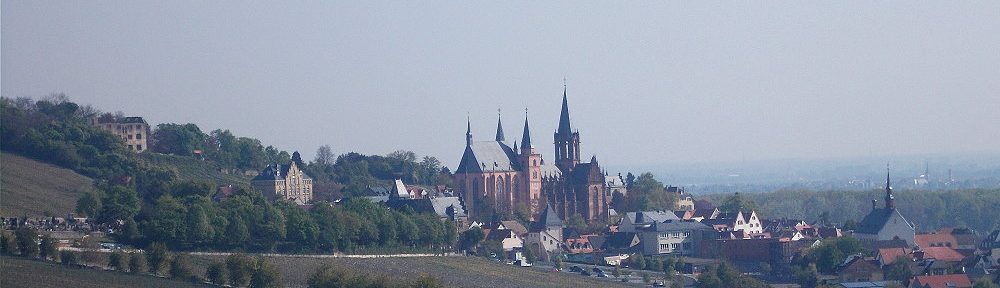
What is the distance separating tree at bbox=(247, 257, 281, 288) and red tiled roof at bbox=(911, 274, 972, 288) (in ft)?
78.2

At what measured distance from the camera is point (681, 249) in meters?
98.9

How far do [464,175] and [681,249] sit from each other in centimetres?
2024

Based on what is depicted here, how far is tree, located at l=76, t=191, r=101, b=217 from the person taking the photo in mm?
79688

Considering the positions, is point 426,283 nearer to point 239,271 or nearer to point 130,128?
point 239,271

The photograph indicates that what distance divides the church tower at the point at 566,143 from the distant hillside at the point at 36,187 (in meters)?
33.6

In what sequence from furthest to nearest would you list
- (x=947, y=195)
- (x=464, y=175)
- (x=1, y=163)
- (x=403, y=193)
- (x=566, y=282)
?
1. (x=947, y=195)
2. (x=464, y=175)
3. (x=403, y=193)
4. (x=1, y=163)
5. (x=566, y=282)

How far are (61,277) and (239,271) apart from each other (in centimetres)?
659

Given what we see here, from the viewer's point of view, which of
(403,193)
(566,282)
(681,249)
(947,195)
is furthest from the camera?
(947,195)

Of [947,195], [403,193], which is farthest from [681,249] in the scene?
[947,195]

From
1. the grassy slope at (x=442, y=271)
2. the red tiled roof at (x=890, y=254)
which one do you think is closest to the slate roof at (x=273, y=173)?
the grassy slope at (x=442, y=271)

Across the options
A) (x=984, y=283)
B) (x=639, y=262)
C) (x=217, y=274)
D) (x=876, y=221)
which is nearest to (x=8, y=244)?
(x=217, y=274)

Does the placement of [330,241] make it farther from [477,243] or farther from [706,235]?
[706,235]

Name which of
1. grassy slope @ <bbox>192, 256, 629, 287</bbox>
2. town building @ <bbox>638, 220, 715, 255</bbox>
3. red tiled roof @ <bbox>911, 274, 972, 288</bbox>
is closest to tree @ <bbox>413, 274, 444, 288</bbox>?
grassy slope @ <bbox>192, 256, 629, 287</bbox>

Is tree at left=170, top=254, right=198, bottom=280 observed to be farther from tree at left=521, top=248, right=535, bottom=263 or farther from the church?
the church
